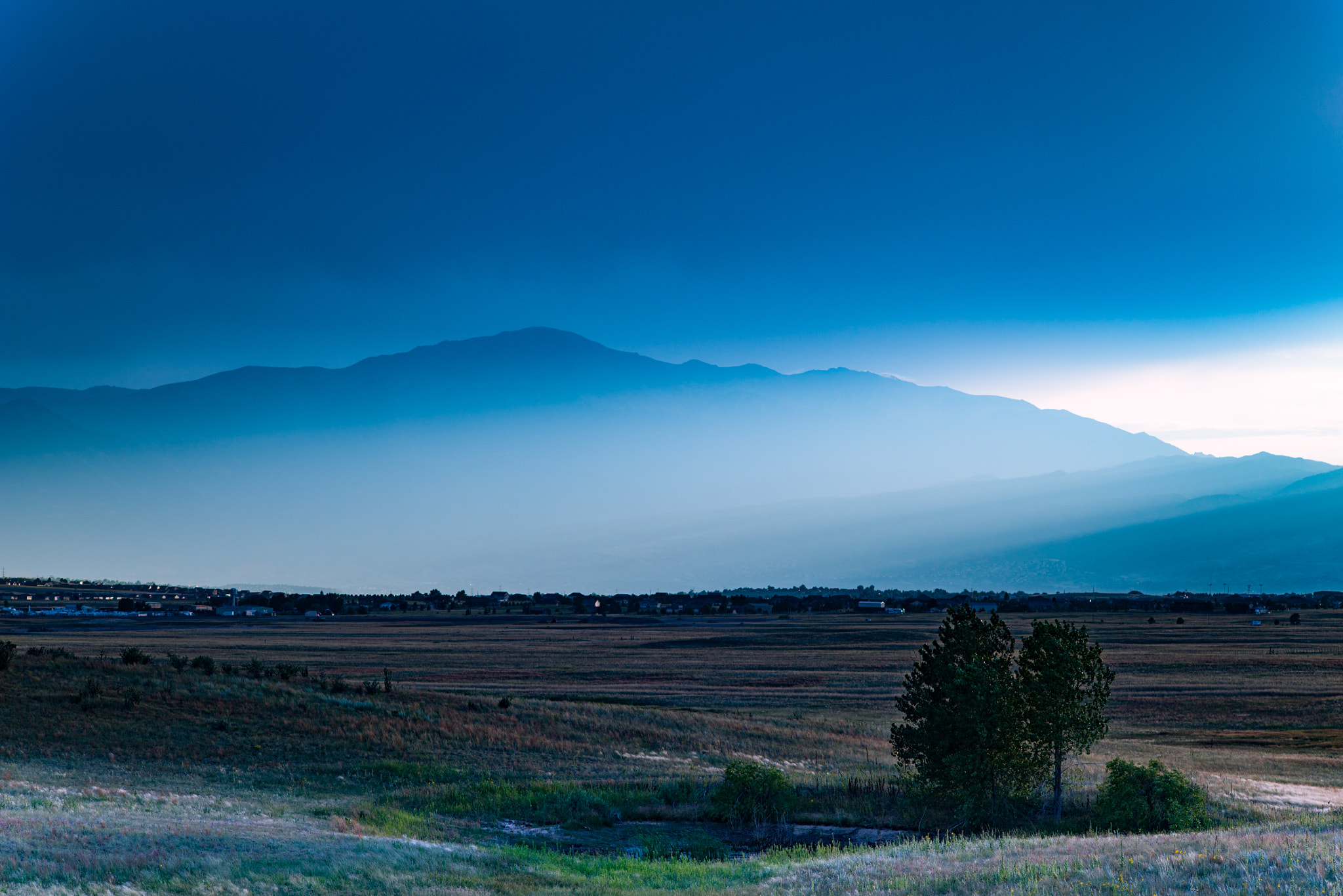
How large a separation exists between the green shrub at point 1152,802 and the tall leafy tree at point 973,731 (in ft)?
9.46

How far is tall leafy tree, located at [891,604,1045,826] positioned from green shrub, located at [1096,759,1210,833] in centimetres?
288

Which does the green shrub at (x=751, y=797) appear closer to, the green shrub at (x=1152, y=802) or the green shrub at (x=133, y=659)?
the green shrub at (x=1152, y=802)

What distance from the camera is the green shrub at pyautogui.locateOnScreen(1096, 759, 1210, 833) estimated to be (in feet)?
81.8

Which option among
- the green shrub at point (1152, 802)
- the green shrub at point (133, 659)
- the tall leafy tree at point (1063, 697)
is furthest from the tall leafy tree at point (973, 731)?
the green shrub at point (133, 659)

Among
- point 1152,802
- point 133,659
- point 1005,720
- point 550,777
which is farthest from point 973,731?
point 133,659

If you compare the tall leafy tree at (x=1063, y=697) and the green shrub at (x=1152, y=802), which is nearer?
the green shrub at (x=1152, y=802)

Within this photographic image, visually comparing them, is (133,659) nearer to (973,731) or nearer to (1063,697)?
(973,731)

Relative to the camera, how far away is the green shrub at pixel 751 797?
93.6 ft

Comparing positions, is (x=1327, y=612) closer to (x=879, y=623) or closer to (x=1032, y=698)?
(x=879, y=623)

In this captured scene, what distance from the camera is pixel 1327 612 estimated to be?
177 meters

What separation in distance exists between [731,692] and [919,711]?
1634 inches

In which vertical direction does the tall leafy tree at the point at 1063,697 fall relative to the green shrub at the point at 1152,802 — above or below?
above

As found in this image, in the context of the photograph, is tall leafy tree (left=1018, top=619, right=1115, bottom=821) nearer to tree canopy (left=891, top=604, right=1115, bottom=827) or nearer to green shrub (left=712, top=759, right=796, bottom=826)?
tree canopy (left=891, top=604, right=1115, bottom=827)

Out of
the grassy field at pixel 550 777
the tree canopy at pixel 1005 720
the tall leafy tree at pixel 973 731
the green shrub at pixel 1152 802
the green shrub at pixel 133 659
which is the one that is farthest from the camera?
the green shrub at pixel 133 659
